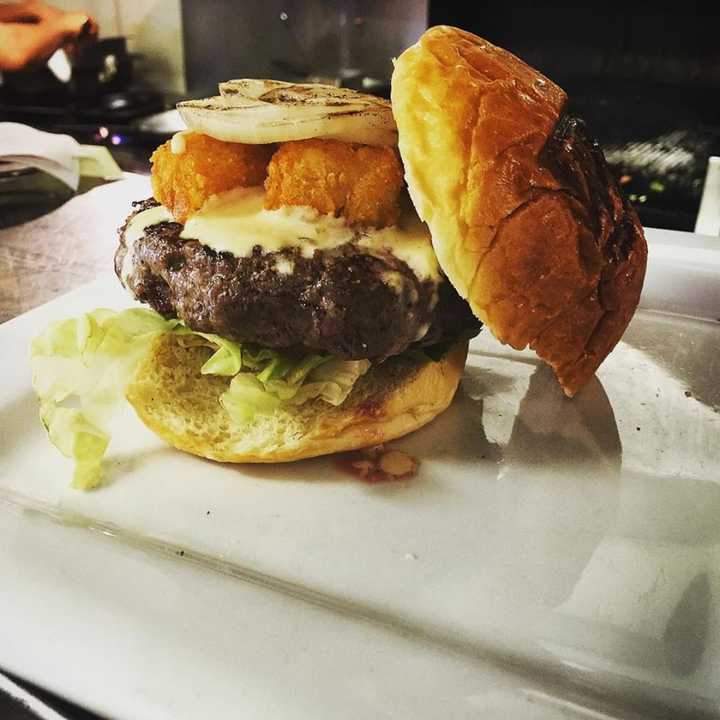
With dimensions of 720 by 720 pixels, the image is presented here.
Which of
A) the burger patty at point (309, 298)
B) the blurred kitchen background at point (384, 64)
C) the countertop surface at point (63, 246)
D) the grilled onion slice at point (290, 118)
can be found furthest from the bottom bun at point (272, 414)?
the blurred kitchen background at point (384, 64)

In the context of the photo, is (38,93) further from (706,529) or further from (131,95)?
(706,529)

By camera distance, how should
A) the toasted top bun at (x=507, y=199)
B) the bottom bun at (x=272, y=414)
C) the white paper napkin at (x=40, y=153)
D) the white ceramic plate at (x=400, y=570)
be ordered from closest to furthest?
1. the white ceramic plate at (x=400, y=570)
2. the toasted top bun at (x=507, y=199)
3. the bottom bun at (x=272, y=414)
4. the white paper napkin at (x=40, y=153)

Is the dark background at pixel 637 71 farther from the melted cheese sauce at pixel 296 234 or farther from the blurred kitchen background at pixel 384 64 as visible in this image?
the melted cheese sauce at pixel 296 234

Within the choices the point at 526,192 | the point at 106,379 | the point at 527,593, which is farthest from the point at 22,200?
the point at 527,593

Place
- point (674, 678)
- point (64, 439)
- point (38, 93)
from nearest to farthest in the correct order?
point (674, 678), point (64, 439), point (38, 93)

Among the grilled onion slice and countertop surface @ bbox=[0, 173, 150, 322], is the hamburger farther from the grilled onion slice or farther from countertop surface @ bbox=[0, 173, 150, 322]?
countertop surface @ bbox=[0, 173, 150, 322]

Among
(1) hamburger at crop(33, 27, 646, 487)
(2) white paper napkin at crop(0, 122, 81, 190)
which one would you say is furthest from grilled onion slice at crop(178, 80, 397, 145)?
(2) white paper napkin at crop(0, 122, 81, 190)
